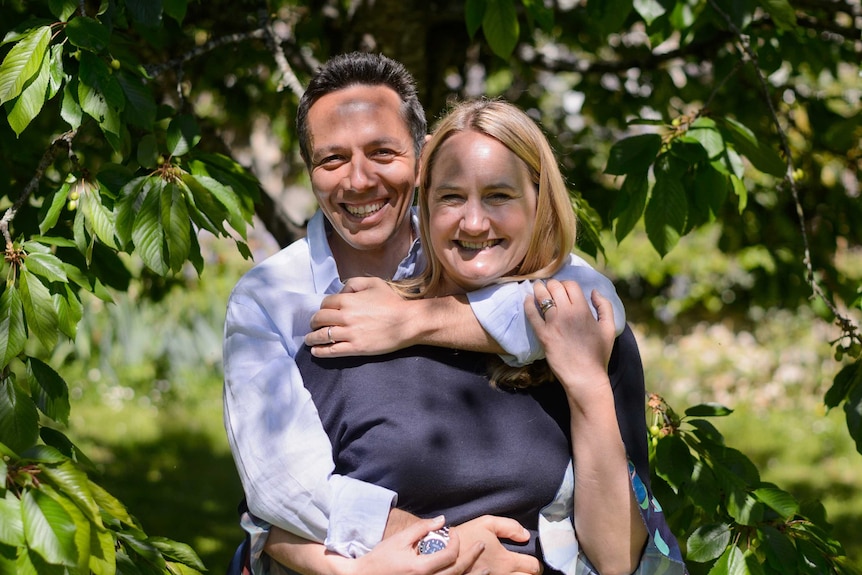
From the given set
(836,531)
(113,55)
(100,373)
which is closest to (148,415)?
(100,373)

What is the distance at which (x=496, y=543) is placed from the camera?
2068 mm

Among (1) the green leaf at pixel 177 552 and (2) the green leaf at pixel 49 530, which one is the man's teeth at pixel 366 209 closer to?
(1) the green leaf at pixel 177 552

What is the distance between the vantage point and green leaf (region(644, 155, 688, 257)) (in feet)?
8.74

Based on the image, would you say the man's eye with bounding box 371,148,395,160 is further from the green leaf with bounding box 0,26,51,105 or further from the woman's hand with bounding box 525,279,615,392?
the green leaf with bounding box 0,26,51,105

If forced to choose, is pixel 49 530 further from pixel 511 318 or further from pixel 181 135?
pixel 181 135

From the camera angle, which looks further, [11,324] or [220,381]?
[220,381]

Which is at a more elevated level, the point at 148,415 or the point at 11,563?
the point at 11,563

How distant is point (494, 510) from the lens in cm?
213

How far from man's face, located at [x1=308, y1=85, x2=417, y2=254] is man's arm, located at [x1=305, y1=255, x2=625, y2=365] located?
1.03 feet

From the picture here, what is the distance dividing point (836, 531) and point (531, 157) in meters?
4.06

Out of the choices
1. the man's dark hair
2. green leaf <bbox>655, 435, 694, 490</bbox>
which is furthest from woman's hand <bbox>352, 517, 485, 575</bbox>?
the man's dark hair

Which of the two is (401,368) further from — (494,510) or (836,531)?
(836,531)

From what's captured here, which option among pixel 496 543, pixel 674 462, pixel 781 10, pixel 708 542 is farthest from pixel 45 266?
pixel 781 10

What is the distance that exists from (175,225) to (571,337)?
1013mm
